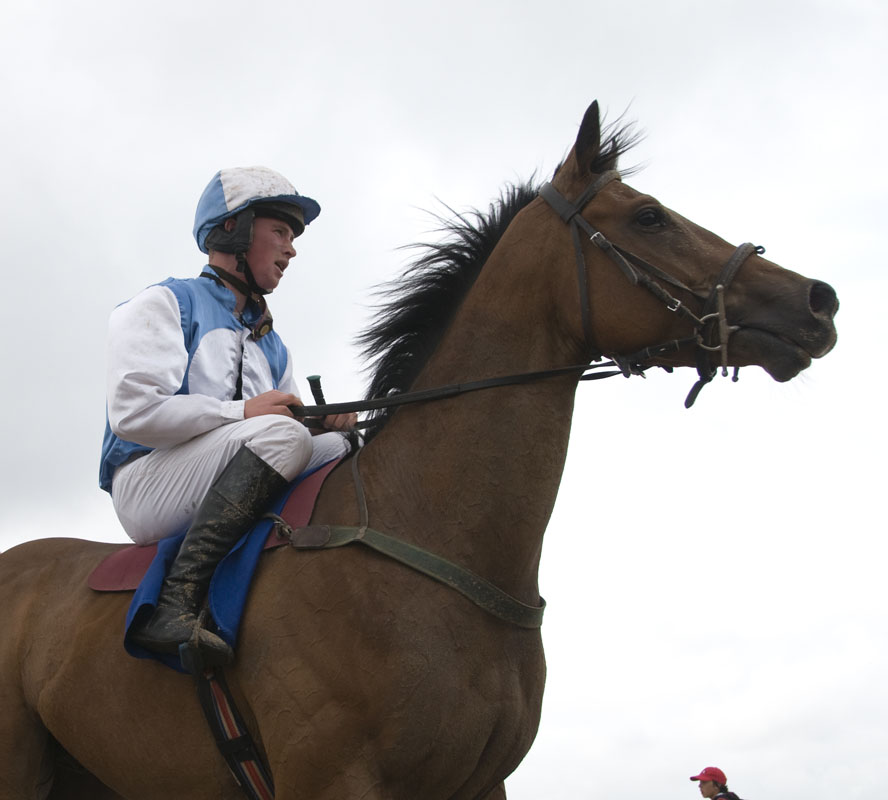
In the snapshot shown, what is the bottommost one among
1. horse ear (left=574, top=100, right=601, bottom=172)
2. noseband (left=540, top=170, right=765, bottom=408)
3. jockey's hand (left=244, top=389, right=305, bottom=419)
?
jockey's hand (left=244, top=389, right=305, bottom=419)

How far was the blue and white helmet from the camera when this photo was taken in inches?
201

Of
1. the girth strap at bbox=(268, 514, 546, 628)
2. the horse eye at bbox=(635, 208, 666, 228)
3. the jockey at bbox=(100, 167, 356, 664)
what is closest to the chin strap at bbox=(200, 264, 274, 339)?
the jockey at bbox=(100, 167, 356, 664)

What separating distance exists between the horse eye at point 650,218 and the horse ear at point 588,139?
0.37 m

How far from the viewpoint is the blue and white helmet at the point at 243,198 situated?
16.8 feet

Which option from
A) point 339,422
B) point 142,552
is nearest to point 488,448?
point 339,422

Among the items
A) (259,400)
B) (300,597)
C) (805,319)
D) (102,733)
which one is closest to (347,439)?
(259,400)

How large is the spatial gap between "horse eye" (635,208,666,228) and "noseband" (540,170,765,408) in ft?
0.53

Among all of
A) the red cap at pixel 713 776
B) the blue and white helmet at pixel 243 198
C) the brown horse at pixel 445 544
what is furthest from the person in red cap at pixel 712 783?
the blue and white helmet at pixel 243 198

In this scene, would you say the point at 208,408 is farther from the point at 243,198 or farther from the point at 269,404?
the point at 243,198

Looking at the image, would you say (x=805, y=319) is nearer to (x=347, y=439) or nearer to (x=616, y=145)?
(x=616, y=145)

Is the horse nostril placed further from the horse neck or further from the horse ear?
the horse ear

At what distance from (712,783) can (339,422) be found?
6809 mm

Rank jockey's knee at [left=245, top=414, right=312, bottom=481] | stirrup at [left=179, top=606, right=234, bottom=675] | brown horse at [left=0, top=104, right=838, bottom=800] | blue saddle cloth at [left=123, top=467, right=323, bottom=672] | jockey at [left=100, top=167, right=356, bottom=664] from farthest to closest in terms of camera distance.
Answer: jockey's knee at [left=245, top=414, right=312, bottom=481] → jockey at [left=100, top=167, right=356, bottom=664] → blue saddle cloth at [left=123, top=467, right=323, bottom=672] → stirrup at [left=179, top=606, right=234, bottom=675] → brown horse at [left=0, top=104, right=838, bottom=800]

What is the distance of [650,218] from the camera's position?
4.37m
